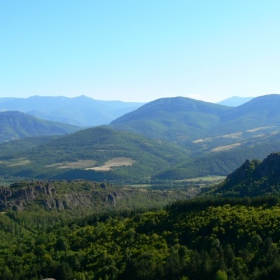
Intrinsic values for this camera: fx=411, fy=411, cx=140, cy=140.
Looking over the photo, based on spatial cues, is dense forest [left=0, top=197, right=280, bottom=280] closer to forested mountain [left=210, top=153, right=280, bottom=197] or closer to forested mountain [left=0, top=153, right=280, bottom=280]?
forested mountain [left=0, top=153, right=280, bottom=280]

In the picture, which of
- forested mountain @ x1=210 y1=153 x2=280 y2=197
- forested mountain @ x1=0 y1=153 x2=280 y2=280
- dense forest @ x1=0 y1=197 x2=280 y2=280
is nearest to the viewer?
dense forest @ x1=0 y1=197 x2=280 y2=280

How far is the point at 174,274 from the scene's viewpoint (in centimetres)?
5875

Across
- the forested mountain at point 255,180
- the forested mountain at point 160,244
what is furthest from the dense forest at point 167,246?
the forested mountain at point 255,180

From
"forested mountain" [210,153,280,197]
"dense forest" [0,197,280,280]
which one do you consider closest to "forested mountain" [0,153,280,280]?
"dense forest" [0,197,280,280]

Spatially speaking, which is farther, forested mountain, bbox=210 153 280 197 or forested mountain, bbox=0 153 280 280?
forested mountain, bbox=210 153 280 197

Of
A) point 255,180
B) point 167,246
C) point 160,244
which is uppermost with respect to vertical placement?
point 255,180

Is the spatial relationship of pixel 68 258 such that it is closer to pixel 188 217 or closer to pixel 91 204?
pixel 188 217

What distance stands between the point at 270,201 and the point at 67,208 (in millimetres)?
78167

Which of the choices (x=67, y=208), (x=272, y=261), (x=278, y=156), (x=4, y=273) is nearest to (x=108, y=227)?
(x=4, y=273)

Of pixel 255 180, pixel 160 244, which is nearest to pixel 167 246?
pixel 160 244

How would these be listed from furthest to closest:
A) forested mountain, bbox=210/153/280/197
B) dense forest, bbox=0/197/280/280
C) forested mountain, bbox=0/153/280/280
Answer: forested mountain, bbox=210/153/280/197
forested mountain, bbox=0/153/280/280
dense forest, bbox=0/197/280/280

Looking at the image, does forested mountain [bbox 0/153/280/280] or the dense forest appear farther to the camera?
forested mountain [bbox 0/153/280/280]

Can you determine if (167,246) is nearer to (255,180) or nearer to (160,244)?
(160,244)

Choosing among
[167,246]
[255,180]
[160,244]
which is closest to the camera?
[167,246]
